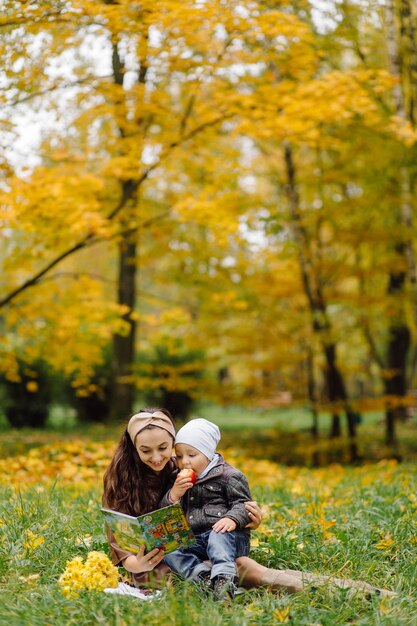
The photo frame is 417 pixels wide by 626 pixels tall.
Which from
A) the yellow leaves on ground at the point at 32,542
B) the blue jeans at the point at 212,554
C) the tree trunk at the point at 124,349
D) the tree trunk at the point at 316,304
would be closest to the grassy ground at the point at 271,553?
the yellow leaves on ground at the point at 32,542

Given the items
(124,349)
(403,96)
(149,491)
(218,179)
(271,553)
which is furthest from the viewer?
(124,349)

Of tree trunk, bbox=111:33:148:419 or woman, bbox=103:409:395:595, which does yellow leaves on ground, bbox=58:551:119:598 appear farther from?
tree trunk, bbox=111:33:148:419

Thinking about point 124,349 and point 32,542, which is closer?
point 32,542

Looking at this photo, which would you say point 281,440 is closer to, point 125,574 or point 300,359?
point 300,359

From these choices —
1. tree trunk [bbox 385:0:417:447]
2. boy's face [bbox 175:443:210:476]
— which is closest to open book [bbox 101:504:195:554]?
boy's face [bbox 175:443:210:476]

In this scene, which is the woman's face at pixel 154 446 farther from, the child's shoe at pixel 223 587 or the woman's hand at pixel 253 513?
the child's shoe at pixel 223 587

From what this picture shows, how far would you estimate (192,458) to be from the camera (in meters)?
3.43

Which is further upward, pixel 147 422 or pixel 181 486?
pixel 147 422

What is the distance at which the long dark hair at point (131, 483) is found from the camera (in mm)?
3506

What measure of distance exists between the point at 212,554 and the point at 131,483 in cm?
58

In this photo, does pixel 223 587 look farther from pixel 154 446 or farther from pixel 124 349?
pixel 124 349

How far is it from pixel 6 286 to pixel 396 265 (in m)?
5.52

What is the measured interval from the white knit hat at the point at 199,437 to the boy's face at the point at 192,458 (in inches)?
0.8

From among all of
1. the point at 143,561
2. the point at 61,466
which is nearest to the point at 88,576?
the point at 143,561
